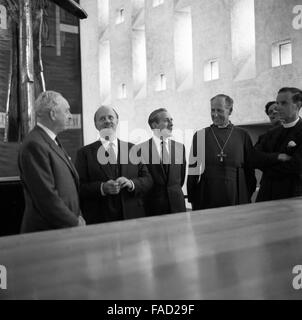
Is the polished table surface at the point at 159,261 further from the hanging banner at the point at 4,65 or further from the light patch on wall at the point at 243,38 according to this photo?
the light patch on wall at the point at 243,38

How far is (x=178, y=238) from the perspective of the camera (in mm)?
1131

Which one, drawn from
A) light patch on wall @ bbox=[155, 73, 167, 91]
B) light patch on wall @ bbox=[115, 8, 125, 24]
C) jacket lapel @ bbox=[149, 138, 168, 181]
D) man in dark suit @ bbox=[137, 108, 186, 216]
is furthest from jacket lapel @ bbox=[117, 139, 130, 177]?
light patch on wall @ bbox=[115, 8, 125, 24]

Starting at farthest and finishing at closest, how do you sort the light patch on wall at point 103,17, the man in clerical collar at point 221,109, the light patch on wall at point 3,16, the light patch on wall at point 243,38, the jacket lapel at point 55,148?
the light patch on wall at point 103,17 < the light patch on wall at point 243,38 < the light patch on wall at point 3,16 < the man in clerical collar at point 221,109 < the jacket lapel at point 55,148

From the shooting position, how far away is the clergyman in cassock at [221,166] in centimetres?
411

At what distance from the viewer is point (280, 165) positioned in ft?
11.4

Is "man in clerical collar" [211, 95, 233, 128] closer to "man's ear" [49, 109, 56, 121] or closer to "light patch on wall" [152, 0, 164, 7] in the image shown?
"man's ear" [49, 109, 56, 121]

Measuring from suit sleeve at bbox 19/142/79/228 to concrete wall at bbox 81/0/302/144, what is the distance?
648 centimetres

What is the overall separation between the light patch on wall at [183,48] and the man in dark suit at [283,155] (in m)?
7.78

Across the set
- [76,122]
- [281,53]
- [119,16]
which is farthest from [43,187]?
[119,16]

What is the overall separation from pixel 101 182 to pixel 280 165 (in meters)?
1.32


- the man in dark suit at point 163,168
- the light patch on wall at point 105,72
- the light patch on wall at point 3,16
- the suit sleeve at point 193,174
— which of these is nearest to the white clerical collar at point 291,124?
the suit sleeve at point 193,174

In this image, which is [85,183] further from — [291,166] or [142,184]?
[291,166]

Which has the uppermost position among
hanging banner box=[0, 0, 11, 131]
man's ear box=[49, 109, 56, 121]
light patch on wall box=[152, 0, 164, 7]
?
light patch on wall box=[152, 0, 164, 7]

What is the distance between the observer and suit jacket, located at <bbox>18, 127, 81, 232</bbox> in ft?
8.09
